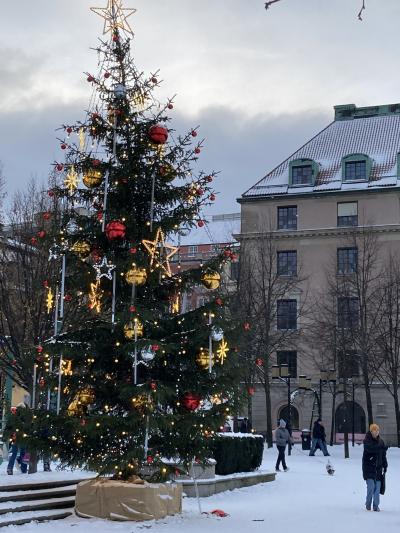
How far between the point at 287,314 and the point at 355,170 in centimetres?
1124

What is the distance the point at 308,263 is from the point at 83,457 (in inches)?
1540

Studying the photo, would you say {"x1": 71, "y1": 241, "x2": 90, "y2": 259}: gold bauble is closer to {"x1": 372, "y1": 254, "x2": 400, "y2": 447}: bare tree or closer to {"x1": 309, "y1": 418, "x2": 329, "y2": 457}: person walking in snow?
{"x1": 309, "y1": 418, "x2": 329, "y2": 457}: person walking in snow

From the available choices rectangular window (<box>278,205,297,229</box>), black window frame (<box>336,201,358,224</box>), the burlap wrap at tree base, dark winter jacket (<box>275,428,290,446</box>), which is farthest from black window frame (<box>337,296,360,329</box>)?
the burlap wrap at tree base

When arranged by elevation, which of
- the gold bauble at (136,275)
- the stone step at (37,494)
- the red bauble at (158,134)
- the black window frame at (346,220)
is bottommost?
the stone step at (37,494)

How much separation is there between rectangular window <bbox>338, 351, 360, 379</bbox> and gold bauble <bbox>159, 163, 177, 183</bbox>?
24347mm

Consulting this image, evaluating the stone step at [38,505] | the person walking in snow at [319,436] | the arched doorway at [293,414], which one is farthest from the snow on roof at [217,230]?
the stone step at [38,505]

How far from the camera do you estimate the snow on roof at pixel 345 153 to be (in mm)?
51281

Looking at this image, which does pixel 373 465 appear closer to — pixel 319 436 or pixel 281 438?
pixel 281 438

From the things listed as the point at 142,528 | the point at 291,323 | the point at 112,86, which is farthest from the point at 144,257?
the point at 291,323

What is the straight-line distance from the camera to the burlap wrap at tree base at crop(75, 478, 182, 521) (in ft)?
41.9

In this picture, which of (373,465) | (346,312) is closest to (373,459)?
(373,465)

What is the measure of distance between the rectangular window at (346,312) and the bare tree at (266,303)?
10.9ft

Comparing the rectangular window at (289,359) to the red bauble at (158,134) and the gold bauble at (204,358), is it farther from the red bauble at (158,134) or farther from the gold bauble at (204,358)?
the red bauble at (158,134)

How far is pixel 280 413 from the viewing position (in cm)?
4984
